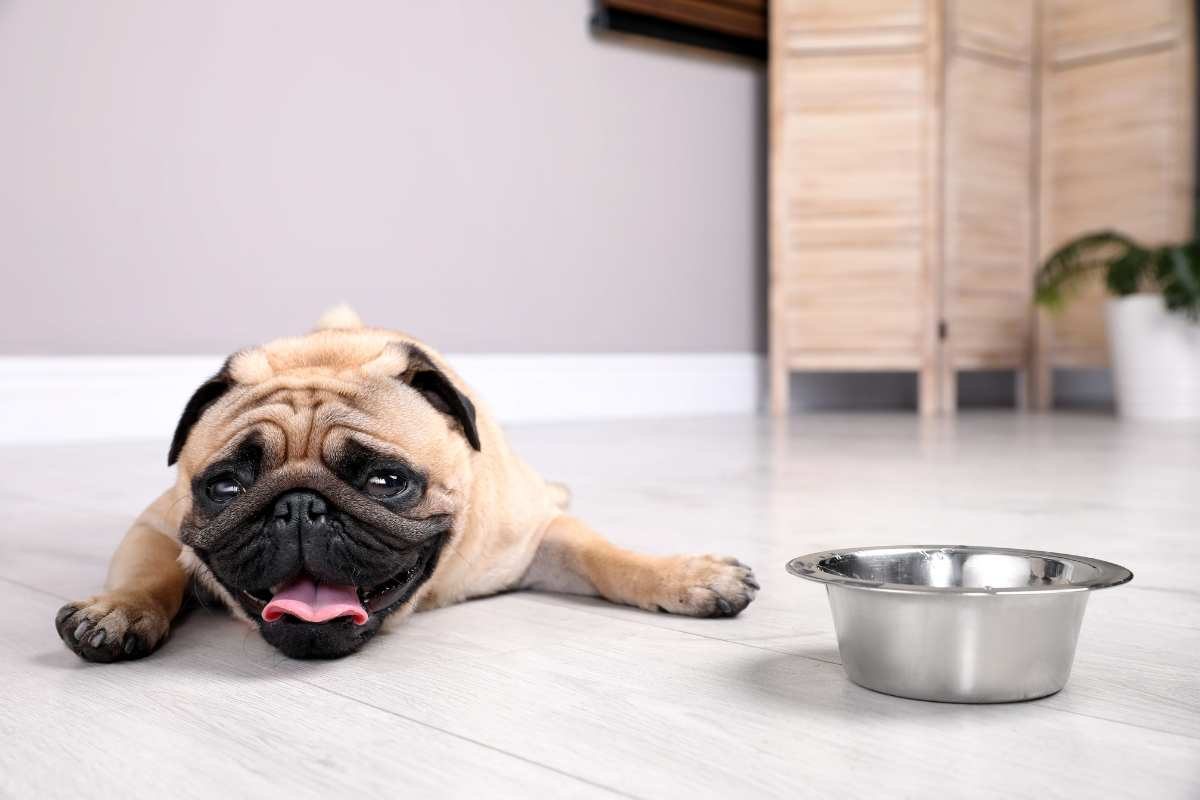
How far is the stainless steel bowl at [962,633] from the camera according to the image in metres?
0.89

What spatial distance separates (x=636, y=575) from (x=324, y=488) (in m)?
0.41

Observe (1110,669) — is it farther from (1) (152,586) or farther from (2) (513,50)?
(2) (513,50)

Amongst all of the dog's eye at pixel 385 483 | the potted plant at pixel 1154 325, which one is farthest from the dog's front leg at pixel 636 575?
the potted plant at pixel 1154 325

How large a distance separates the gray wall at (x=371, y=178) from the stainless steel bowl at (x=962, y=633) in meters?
2.99

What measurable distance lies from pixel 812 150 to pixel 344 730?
4348 mm

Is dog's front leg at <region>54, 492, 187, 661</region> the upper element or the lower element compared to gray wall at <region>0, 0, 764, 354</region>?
lower

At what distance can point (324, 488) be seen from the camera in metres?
1.06

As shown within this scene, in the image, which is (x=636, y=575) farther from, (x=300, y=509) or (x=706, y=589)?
(x=300, y=509)

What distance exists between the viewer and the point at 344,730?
0.90 meters

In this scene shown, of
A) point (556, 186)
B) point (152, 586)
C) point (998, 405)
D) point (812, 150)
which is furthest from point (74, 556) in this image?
point (998, 405)

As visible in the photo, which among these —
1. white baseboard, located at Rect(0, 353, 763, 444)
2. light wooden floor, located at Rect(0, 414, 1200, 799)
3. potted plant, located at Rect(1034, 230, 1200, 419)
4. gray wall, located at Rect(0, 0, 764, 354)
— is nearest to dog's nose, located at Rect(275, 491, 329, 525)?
light wooden floor, located at Rect(0, 414, 1200, 799)

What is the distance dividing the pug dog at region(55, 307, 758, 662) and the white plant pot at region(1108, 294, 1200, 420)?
150 inches

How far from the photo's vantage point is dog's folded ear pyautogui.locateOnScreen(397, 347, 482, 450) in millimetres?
1190

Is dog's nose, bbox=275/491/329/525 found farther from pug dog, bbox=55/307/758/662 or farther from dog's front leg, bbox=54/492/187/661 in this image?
dog's front leg, bbox=54/492/187/661
